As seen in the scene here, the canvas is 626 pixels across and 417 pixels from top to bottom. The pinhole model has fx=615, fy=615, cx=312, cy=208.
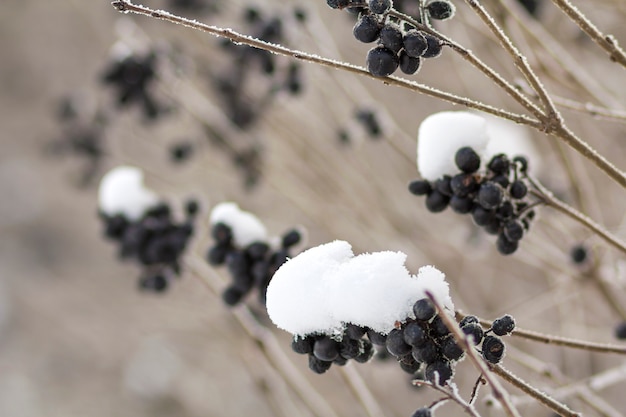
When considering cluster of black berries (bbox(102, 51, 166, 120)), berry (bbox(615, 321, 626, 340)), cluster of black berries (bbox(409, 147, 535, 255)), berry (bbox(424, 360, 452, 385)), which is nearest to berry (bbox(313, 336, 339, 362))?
berry (bbox(424, 360, 452, 385))

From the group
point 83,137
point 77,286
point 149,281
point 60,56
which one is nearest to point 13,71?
point 60,56

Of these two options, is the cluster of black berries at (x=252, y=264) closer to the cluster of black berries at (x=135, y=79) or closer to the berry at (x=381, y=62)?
the berry at (x=381, y=62)

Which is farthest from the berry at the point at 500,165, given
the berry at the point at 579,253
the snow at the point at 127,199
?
the snow at the point at 127,199

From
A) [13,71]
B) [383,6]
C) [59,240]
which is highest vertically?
[383,6]

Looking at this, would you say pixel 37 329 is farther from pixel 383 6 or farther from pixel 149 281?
pixel 383 6

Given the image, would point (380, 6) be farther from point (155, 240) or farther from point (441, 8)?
point (155, 240)

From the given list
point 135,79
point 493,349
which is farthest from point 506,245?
point 135,79
